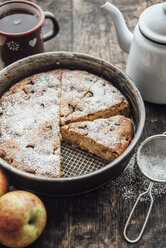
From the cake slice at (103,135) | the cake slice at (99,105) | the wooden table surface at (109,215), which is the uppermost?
the cake slice at (99,105)

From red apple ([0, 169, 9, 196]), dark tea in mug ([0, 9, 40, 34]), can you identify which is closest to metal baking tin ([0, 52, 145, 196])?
red apple ([0, 169, 9, 196])

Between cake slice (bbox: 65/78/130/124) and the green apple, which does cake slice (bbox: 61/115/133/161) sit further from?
the green apple

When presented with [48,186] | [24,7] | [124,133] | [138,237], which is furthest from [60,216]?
[24,7]

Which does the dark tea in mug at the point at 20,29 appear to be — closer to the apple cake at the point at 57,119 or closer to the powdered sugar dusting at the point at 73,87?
the apple cake at the point at 57,119

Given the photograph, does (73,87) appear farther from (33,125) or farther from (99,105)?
(33,125)

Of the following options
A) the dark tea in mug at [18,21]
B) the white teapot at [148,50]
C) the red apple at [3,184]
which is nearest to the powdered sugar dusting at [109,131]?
the white teapot at [148,50]

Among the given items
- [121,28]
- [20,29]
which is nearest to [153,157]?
[121,28]

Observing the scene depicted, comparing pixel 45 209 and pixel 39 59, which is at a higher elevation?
pixel 39 59

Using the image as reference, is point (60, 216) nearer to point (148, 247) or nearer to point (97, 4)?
point (148, 247)
